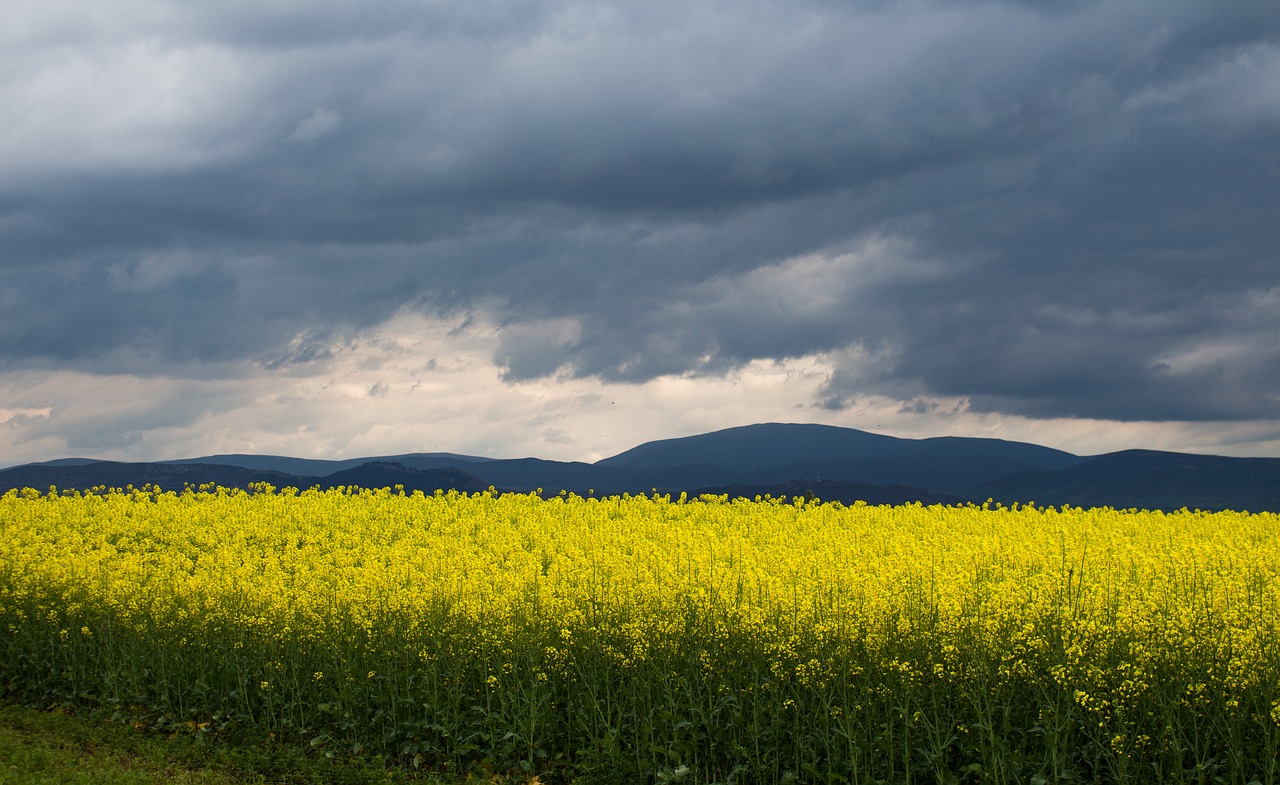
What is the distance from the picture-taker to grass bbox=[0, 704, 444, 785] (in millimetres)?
13438

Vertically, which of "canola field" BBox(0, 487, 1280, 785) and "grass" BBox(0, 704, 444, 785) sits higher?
"canola field" BBox(0, 487, 1280, 785)

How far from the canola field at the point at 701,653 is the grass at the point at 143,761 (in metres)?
0.45

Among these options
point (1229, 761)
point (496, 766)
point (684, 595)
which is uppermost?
point (684, 595)

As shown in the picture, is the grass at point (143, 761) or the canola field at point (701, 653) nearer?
the canola field at point (701, 653)

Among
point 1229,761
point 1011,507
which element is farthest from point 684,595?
point 1011,507

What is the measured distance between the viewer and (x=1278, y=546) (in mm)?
20719

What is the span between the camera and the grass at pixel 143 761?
13.4 metres

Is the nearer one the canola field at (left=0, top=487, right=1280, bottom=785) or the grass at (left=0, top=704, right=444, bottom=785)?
the canola field at (left=0, top=487, right=1280, bottom=785)

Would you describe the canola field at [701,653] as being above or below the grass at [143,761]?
above

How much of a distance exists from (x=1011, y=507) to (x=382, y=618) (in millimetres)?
18450

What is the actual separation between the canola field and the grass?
1.49 feet

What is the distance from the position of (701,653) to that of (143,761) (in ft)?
27.8

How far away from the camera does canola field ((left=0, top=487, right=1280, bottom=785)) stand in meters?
11.1

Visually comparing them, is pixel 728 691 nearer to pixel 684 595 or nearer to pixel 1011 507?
pixel 684 595
